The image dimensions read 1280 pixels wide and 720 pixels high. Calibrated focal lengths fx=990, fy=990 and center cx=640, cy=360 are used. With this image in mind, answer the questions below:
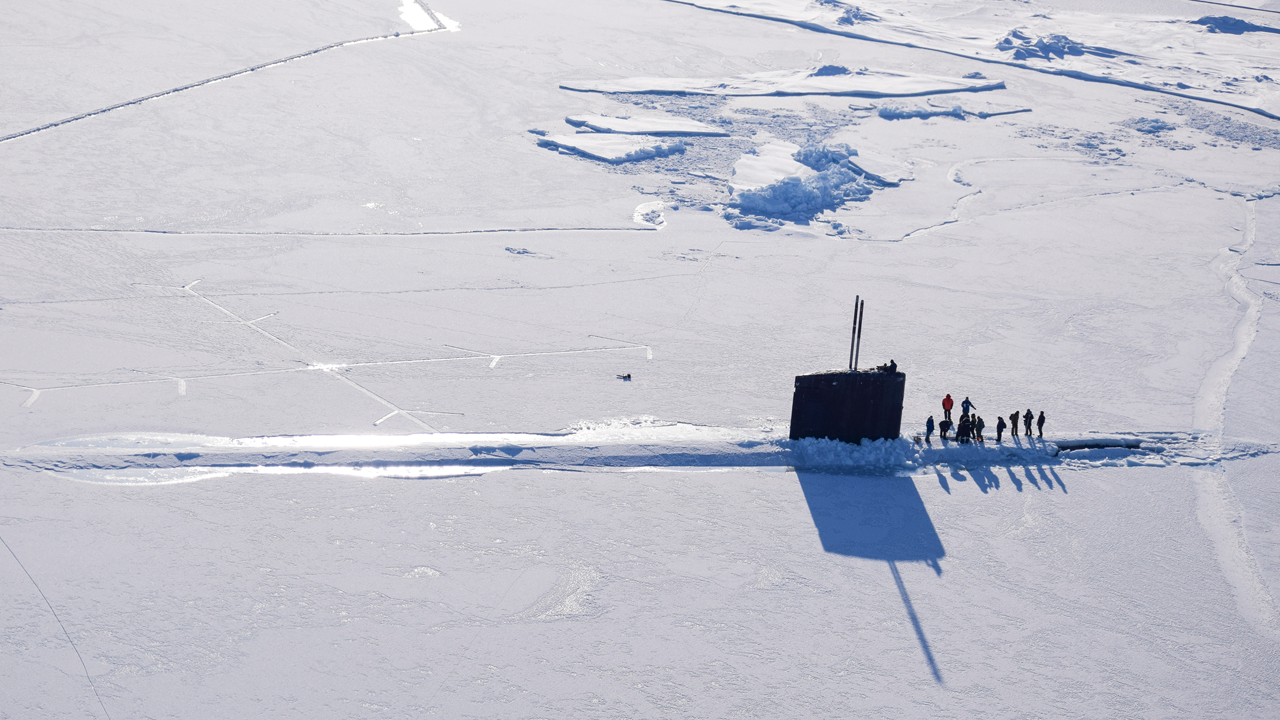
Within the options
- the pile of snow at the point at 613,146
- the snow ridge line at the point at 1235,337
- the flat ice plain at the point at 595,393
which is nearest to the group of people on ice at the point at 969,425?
the flat ice plain at the point at 595,393

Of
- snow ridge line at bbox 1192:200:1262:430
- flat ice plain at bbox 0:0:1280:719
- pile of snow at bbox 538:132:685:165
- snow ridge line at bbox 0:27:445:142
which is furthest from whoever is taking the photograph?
pile of snow at bbox 538:132:685:165

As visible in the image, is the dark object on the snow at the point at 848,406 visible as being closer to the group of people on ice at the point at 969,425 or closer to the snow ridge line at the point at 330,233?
the group of people on ice at the point at 969,425

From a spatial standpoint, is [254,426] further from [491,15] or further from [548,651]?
→ [491,15]

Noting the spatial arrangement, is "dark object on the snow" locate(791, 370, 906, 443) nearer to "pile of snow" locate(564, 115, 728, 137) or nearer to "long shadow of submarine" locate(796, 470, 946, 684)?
"long shadow of submarine" locate(796, 470, 946, 684)

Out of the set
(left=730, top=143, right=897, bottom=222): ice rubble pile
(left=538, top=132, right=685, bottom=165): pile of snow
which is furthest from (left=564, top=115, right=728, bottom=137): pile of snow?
(left=730, top=143, right=897, bottom=222): ice rubble pile

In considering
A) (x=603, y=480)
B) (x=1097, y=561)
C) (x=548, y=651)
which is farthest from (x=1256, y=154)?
(x=548, y=651)

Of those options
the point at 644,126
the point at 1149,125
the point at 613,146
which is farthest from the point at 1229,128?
the point at 613,146
